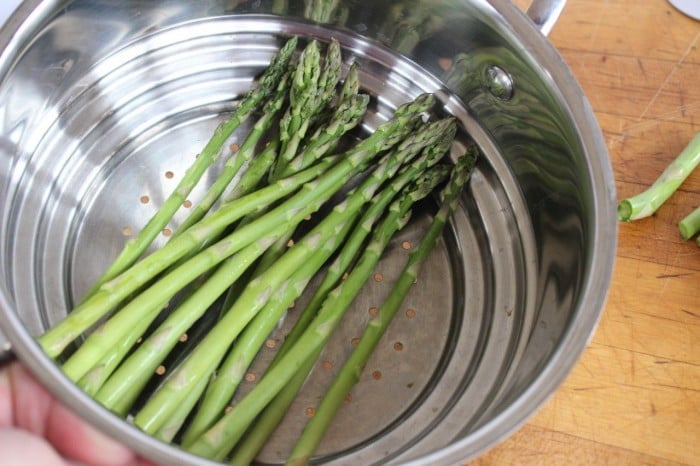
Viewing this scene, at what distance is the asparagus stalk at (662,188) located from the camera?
109 centimetres

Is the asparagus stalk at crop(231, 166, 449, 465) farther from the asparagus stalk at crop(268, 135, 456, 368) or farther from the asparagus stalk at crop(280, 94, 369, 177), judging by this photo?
the asparagus stalk at crop(280, 94, 369, 177)

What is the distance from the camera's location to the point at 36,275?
3.24 feet

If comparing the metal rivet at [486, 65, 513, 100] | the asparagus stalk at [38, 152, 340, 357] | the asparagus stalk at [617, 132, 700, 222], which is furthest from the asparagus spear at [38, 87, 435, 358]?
the asparagus stalk at [617, 132, 700, 222]

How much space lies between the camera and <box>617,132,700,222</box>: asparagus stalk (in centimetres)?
109

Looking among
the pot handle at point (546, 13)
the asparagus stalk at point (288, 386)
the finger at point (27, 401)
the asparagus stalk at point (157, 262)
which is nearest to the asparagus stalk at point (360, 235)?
the asparagus stalk at point (288, 386)

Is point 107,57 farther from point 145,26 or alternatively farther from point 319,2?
point 319,2

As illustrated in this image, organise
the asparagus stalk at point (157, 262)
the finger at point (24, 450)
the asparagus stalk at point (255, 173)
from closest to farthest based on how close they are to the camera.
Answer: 1. the finger at point (24, 450)
2. the asparagus stalk at point (157, 262)
3. the asparagus stalk at point (255, 173)

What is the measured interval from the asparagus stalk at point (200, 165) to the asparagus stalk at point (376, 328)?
0.32 metres

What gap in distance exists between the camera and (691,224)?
3.59ft

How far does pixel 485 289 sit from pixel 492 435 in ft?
1.40

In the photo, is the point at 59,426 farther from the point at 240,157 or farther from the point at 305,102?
the point at 305,102

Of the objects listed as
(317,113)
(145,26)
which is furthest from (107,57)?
(317,113)

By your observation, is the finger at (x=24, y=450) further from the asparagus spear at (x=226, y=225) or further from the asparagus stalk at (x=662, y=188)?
the asparagus stalk at (x=662, y=188)

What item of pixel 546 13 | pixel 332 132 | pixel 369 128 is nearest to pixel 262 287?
pixel 332 132
